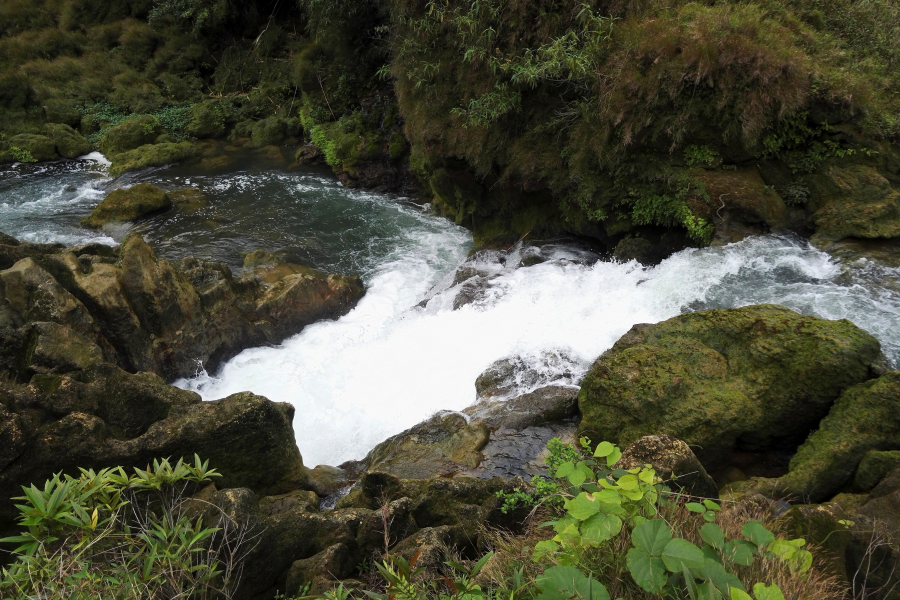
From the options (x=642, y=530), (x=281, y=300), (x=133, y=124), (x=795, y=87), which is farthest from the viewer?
(x=133, y=124)

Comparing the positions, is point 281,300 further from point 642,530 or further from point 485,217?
point 642,530

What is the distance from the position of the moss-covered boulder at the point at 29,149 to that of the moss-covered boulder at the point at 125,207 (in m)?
7.23

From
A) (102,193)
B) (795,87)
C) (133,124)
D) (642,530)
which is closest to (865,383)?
(642,530)

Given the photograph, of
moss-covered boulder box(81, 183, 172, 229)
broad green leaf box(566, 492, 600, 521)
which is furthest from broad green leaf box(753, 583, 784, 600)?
moss-covered boulder box(81, 183, 172, 229)

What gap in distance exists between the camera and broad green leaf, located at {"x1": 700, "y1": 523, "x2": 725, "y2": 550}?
2.22 metres

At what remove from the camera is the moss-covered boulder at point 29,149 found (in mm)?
17859

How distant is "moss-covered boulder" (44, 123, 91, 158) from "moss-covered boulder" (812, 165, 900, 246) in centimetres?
2125

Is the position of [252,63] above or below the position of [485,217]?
above

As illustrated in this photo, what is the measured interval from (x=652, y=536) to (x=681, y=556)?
125 mm

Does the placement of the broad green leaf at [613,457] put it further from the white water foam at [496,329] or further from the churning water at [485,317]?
the white water foam at [496,329]

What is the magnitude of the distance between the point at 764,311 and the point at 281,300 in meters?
7.14

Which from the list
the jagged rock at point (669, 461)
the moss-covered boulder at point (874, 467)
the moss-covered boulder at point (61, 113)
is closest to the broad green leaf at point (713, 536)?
the jagged rock at point (669, 461)

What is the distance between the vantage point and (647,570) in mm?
2006

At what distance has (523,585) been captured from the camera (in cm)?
225
